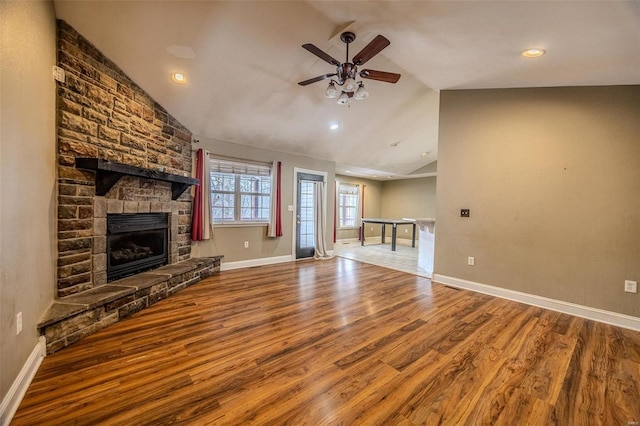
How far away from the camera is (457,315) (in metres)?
3.00

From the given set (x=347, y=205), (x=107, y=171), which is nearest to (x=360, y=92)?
(x=107, y=171)

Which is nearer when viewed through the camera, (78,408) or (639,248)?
(78,408)

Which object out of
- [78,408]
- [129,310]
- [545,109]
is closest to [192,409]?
[78,408]

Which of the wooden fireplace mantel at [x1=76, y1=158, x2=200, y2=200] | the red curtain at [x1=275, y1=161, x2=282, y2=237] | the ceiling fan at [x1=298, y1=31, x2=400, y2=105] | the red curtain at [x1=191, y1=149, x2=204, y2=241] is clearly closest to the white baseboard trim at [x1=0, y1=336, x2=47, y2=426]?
the wooden fireplace mantel at [x1=76, y1=158, x2=200, y2=200]

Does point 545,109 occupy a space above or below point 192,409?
above

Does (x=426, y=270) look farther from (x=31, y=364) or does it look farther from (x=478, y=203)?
(x=31, y=364)

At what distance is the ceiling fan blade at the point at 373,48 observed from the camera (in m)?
2.30

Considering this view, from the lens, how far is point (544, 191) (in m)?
3.36

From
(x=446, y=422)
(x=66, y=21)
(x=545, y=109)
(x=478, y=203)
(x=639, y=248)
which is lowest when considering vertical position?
(x=446, y=422)

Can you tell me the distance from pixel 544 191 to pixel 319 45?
3.23m

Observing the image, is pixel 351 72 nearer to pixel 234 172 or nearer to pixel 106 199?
pixel 106 199

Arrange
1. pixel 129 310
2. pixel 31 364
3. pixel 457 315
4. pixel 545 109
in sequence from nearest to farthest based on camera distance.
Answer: pixel 31 364 < pixel 129 310 < pixel 457 315 < pixel 545 109

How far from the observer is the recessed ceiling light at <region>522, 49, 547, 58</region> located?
2.55 metres

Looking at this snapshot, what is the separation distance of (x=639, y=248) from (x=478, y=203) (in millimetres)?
1565
